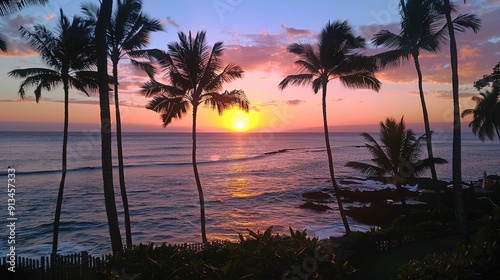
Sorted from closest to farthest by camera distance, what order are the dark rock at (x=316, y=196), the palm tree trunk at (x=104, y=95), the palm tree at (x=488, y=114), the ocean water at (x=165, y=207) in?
the palm tree trunk at (x=104, y=95) → the ocean water at (x=165, y=207) → the palm tree at (x=488, y=114) → the dark rock at (x=316, y=196)

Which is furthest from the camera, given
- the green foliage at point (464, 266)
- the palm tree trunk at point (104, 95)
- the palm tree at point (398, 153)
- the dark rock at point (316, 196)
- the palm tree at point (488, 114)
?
the dark rock at point (316, 196)

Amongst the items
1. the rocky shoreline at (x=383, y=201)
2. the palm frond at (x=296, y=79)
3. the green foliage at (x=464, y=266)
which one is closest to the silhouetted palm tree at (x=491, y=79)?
the rocky shoreline at (x=383, y=201)

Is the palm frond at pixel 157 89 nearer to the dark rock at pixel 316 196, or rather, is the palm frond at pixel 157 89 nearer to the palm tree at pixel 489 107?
the palm tree at pixel 489 107

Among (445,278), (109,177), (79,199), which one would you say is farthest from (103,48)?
(79,199)

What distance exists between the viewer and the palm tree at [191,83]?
1653cm

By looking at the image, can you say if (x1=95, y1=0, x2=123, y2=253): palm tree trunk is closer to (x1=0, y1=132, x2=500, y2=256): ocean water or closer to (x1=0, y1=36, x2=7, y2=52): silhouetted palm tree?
(x1=0, y1=36, x2=7, y2=52): silhouetted palm tree

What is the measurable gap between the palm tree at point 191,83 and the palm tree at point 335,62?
3.07 meters

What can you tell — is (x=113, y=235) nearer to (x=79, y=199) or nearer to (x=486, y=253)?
(x=486, y=253)

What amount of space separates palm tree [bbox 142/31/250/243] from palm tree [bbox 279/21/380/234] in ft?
10.1

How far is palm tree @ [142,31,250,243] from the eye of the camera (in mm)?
16531


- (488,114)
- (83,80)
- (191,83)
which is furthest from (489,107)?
(83,80)

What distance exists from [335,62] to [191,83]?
24.3 ft

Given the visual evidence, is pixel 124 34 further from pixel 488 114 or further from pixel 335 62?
pixel 488 114

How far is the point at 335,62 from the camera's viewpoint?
1770 cm
